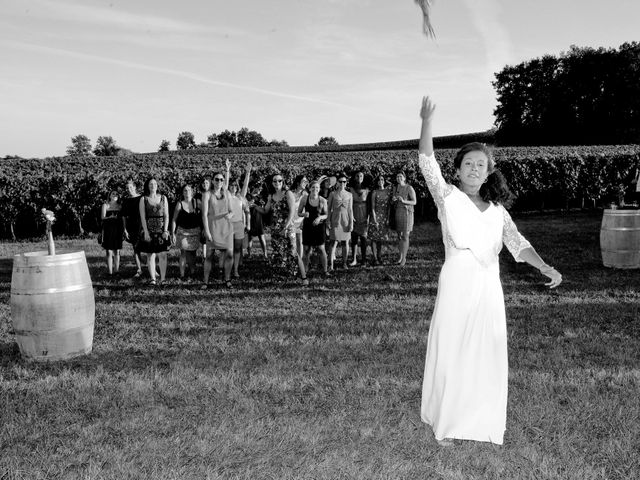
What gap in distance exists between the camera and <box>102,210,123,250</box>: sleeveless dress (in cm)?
1027

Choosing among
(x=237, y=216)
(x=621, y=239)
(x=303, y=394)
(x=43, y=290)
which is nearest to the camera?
(x=303, y=394)

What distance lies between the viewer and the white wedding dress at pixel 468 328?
3516 millimetres

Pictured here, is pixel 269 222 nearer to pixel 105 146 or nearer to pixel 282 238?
pixel 282 238

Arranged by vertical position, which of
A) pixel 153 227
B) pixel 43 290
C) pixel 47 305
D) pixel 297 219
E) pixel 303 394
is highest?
pixel 297 219

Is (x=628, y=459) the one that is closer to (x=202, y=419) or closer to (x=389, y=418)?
(x=389, y=418)

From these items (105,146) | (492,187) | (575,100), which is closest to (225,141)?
(105,146)

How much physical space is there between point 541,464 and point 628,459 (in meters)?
0.57

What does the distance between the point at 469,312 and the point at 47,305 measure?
4.13m

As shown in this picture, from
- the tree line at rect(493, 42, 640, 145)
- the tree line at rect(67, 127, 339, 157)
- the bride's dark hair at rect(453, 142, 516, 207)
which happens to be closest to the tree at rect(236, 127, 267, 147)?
the tree line at rect(67, 127, 339, 157)

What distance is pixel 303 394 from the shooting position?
4602 millimetres

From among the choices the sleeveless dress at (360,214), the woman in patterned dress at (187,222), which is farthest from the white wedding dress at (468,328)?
the sleeveless dress at (360,214)

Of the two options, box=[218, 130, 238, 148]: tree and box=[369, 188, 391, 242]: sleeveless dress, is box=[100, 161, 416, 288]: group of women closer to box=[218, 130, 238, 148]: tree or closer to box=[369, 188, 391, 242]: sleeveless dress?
box=[369, 188, 391, 242]: sleeveless dress

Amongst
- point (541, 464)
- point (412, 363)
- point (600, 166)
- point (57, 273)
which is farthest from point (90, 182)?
point (600, 166)

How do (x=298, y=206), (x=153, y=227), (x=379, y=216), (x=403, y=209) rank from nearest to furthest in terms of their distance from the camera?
(x=153, y=227), (x=298, y=206), (x=403, y=209), (x=379, y=216)
